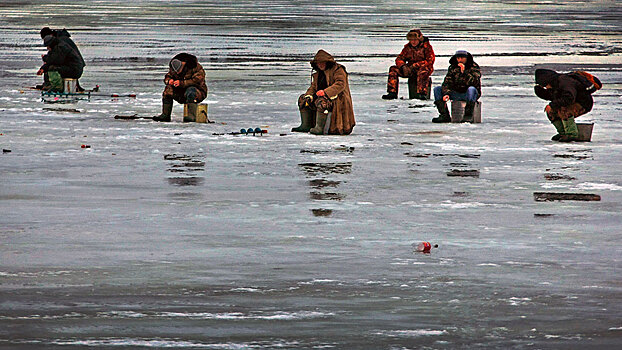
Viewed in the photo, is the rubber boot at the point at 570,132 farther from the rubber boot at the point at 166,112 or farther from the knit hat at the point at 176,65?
the rubber boot at the point at 166,112

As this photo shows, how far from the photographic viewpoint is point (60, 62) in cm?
2402

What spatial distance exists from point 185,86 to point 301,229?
9.47 m

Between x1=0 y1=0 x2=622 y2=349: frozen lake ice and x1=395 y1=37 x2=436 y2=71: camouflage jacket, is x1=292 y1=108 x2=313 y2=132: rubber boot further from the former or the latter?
x1=395 y1=37 x2=436 y2=71: camouflage jacket

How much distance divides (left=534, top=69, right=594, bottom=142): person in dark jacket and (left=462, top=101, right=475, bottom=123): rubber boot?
8.27 ft

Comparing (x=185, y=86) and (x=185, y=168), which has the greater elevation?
(x=185, y=86)

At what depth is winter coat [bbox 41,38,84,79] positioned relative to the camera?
Answer: 24.0m

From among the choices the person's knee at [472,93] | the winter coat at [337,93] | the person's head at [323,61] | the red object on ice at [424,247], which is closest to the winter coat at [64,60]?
the winter coat at [337,93]

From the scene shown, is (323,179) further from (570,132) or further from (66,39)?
(66,39)

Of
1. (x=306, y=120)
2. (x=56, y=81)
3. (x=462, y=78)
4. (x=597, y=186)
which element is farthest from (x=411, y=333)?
(x=56, y=81)

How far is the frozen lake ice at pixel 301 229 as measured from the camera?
750 cm

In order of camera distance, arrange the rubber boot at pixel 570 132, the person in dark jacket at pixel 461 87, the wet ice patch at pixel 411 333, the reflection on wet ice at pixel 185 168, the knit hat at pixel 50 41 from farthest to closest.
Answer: the knit hat at pixel 50 41
the person in dark jacket at pixel 461 87
the rubber boot at pixel 570 132
the reflection on wet ice at pixel 185 168
the wet ice patch at pixel 411 333

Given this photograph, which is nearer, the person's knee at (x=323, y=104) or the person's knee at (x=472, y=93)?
the person's knee at (x=323, y=104)

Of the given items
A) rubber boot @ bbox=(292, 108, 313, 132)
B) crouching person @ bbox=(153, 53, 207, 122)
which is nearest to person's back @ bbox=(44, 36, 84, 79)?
crouching person @ bbox=(153, 53, 207, 122)

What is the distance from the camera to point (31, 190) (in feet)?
42.5
